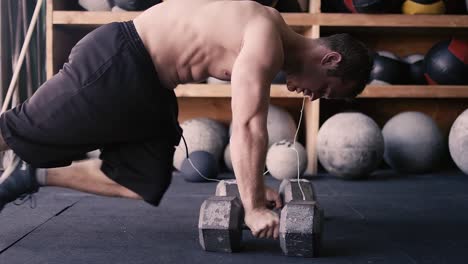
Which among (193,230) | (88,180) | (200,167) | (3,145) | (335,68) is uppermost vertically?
(335,68)

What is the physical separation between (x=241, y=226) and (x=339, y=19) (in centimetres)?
239

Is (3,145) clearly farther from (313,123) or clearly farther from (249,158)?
(313,123)

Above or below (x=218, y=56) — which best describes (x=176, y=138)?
below

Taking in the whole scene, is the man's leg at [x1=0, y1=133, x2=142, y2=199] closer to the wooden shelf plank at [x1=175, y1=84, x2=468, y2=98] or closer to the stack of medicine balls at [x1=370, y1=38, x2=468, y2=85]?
the wooden shelf plank at [x1=175, y1=84, x2=468, y2=98]

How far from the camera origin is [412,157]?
3.89m

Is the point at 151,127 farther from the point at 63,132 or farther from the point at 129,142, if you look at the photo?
the point at 63,132

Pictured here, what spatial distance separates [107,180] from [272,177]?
181cm

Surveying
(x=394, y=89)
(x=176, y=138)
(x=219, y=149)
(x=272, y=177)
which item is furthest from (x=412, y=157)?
(x=176, y=138)

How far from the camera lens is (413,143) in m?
3.85

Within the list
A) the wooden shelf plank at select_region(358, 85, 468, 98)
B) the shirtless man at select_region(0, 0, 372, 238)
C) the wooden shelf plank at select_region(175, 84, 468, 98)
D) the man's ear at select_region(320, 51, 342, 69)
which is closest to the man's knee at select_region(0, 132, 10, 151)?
the shirtless man at select_region(0, 0, 372, 238)

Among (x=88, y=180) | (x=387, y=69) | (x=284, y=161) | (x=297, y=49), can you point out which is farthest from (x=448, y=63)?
(x=88, y=180)

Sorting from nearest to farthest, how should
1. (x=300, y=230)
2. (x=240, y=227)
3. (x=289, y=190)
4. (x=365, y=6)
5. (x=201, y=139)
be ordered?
(x=300, y=230) < (x=240, y=227) < (x=289, y=190) < (x=365, y=6) < (x=201, y=139)

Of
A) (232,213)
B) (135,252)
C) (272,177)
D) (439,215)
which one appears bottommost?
(272,177)

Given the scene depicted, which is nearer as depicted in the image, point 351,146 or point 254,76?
point 254,76
